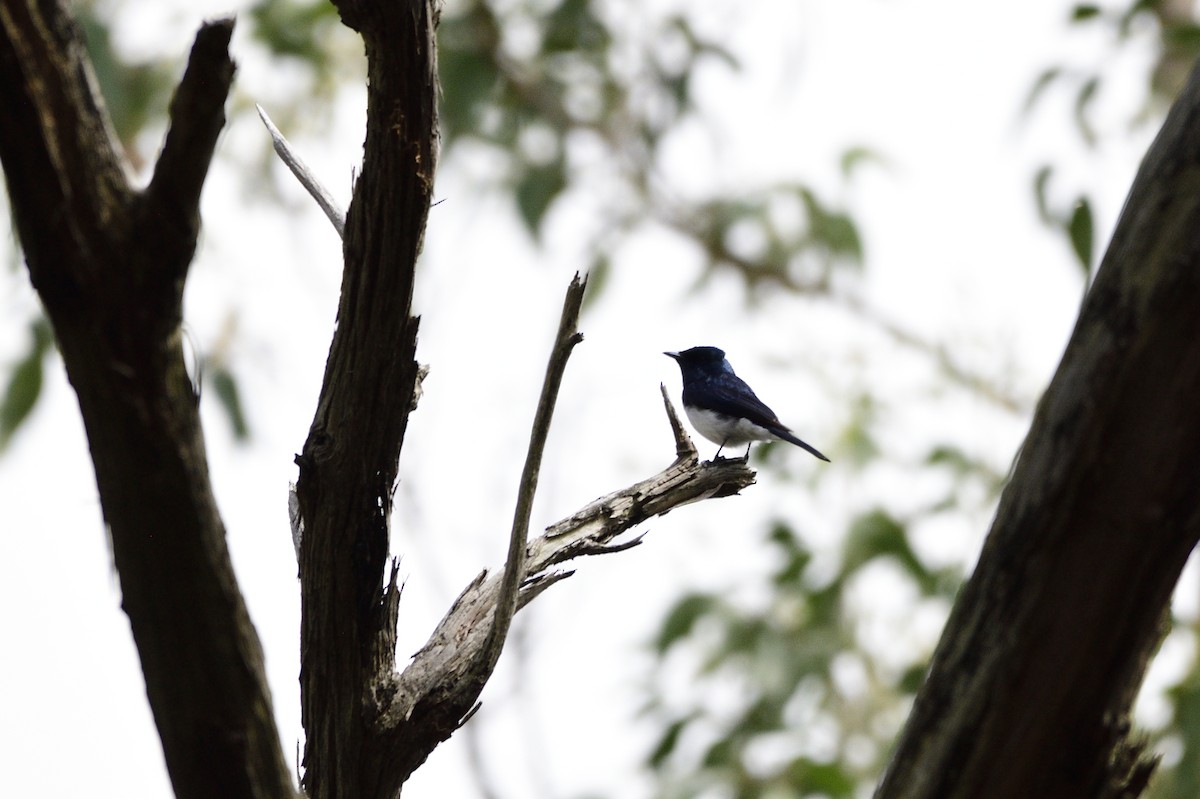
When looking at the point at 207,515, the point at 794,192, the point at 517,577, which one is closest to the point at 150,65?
the point at 794,192

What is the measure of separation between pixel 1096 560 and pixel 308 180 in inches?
78.9

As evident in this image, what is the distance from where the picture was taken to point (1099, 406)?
7.33 ft

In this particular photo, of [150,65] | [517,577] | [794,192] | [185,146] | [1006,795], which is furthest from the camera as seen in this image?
[794,192]

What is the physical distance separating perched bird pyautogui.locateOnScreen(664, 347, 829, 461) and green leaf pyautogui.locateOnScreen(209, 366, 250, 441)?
114 inches

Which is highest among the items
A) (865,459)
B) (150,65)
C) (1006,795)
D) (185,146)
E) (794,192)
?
(150,65)

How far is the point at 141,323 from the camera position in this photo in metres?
1.79

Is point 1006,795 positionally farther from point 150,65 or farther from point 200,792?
point 150,65

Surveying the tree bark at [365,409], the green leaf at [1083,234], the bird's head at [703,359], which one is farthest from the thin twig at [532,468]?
the bird's head at [703,359]

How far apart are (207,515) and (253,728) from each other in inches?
13.5

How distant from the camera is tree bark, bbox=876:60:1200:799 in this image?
87.0 inches

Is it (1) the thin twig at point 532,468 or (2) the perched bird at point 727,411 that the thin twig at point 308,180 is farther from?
(2) the perched bird at point 727,411

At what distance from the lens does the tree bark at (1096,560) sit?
87.0 inches

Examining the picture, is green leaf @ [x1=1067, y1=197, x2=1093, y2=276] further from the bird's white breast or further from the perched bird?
the bird's white breast

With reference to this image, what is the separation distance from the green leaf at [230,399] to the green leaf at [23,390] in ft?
4.12
